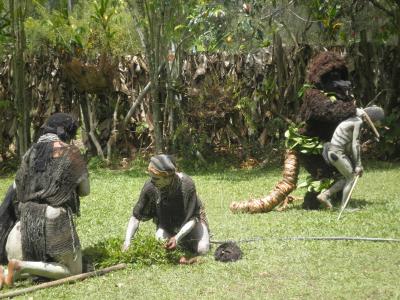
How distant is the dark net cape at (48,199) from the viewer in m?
5.84

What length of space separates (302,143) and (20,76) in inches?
275

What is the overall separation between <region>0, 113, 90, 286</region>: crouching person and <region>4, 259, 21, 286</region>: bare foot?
4cm

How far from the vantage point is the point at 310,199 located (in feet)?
29.1

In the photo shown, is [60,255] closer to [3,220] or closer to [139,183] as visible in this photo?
[3,220]

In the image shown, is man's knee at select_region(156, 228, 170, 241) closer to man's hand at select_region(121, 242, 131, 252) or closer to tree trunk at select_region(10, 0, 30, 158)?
man's hand at select_region(121, 242, 131, 252)

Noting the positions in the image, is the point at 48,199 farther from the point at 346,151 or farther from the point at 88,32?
the point at 88,32

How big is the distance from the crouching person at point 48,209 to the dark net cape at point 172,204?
0.75 metres

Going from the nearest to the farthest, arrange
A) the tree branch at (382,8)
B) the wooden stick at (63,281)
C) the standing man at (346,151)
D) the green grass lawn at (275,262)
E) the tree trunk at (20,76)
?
the green grass lawn at (275,262) → the wooden stick at (63,281) → the standing man at (346,151) → the tree trunk at (20,76) → the tree branch at (382,8)

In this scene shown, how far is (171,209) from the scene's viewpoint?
21.5 feet

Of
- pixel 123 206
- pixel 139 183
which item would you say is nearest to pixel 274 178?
pixel 139 183

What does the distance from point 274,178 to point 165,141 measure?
3.25 m

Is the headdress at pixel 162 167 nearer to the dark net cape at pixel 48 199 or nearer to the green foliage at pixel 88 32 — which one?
the dark net cape at pixel 48 199

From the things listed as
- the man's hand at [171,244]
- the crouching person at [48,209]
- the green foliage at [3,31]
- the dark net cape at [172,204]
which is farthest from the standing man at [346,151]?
the green foliage at [3,31]

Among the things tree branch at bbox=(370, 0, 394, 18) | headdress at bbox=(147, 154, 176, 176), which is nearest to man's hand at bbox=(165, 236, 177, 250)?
headdress at bbox=(147, 154, 176, 176)
